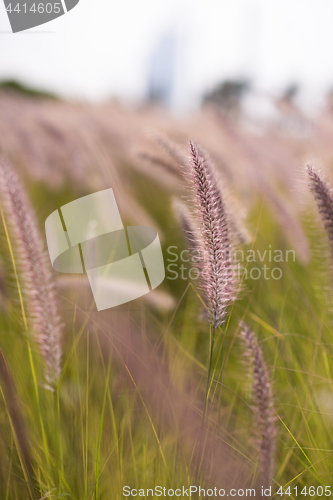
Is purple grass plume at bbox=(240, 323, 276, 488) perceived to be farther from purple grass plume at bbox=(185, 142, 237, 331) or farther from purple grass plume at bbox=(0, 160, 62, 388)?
purple grass plume at bbox=(0, 160, 62, 388)

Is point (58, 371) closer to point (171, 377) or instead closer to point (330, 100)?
point (171, 377)

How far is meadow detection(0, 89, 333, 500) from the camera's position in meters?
0.55

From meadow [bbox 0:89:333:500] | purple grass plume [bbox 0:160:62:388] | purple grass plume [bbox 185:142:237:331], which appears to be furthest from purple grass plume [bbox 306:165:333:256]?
purple grass plume [bbox 0:160:62:388]

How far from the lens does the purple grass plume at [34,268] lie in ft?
1.78

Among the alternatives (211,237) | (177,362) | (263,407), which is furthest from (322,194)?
(177,362)

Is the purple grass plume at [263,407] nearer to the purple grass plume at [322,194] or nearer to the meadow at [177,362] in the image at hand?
the meadow at [177,362]

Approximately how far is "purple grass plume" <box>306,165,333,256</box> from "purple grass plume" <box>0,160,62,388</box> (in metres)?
0.52

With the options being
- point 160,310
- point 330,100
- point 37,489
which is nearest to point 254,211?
point 330,100

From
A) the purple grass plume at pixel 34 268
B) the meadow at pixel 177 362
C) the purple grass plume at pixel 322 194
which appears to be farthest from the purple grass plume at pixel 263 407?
the purple grass plume at pixel 34 268

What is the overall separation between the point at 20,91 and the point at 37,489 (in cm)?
204

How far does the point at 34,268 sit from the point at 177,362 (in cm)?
45

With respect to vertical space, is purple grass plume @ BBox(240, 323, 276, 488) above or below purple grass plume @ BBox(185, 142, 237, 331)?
below

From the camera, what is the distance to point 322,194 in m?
0.54

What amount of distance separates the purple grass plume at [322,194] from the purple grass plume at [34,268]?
20.3 inches
